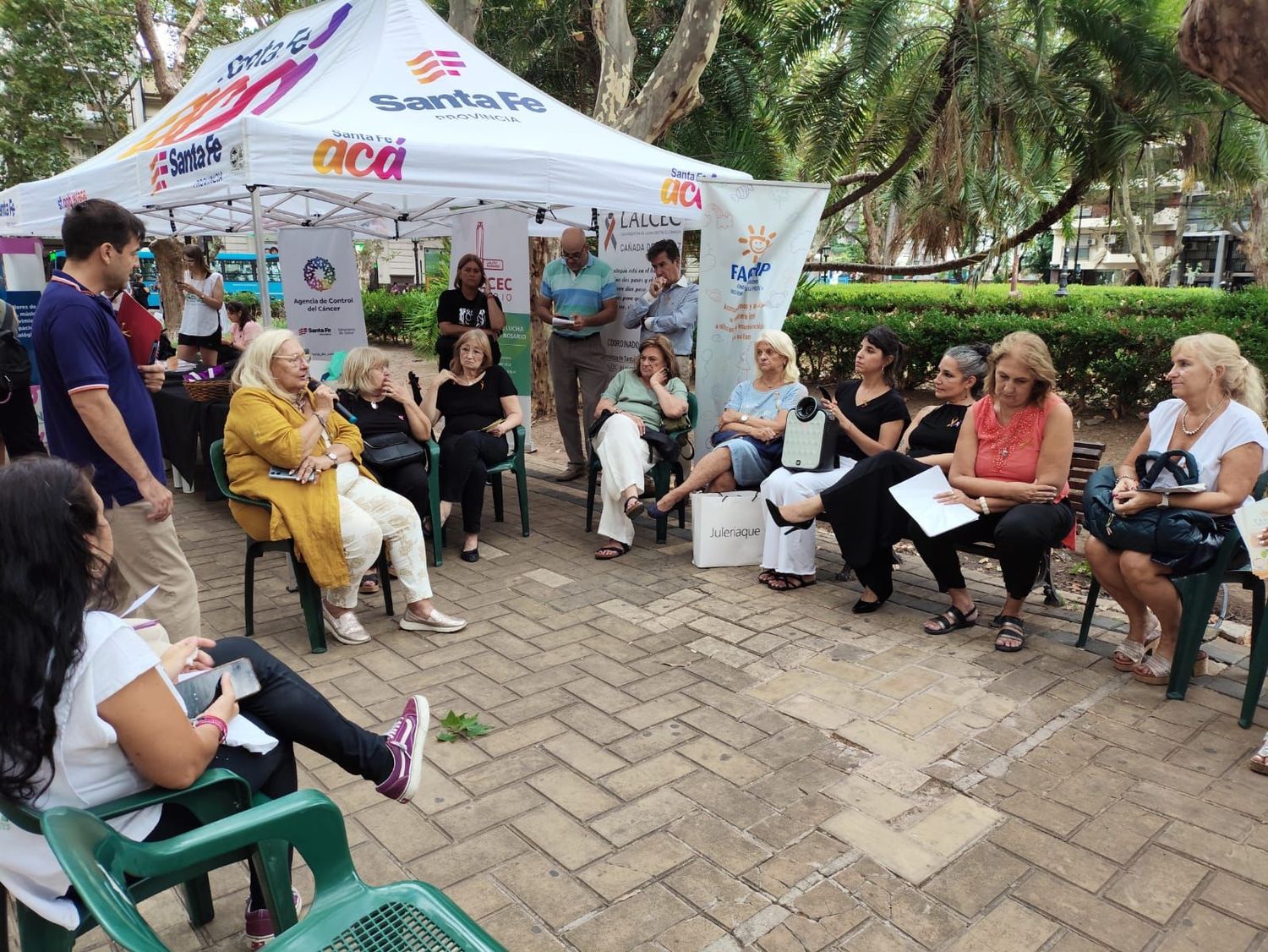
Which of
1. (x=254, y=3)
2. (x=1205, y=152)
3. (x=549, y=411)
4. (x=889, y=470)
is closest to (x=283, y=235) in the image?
(x=549, y=411)

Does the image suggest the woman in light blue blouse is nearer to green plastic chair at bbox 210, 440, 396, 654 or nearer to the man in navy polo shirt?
green plastic chair at bbox 210, 440, 396, 654

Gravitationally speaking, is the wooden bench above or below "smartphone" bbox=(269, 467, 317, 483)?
below

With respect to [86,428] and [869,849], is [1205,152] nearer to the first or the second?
[869,849]

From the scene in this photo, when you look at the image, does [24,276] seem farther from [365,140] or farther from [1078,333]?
[1078,333]

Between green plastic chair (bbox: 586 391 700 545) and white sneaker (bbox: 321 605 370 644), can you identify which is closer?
white sneaker (bbox: 321 605 370 644)

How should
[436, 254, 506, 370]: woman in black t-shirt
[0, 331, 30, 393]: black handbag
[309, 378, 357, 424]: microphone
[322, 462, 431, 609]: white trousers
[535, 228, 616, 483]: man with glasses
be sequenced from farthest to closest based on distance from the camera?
[535, 228, 616, 483]: man with glasses, [436, 254, 506, 370]: woman in black t-shirt, [309, 378, 357, 424]: microphone, [0, 331, 30, 393]: black handbag, [322, 462, 431, 609]: white trousers

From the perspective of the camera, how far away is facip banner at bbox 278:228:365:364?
7.83m

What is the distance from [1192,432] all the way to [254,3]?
60.5 ft

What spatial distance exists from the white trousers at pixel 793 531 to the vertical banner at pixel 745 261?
118 centimetres

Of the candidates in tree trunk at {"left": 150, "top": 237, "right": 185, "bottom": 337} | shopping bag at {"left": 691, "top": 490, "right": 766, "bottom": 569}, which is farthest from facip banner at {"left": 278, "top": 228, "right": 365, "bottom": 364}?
tree trunk at {"left": 150, "top": 237, "right": 185, "bottom": 337}

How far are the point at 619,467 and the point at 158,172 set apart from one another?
10.4ft

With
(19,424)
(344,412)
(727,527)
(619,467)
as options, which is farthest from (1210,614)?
(19,424)

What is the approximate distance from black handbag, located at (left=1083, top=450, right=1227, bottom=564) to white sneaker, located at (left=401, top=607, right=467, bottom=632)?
2841 mm

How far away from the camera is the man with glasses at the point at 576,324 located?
6.71 m
